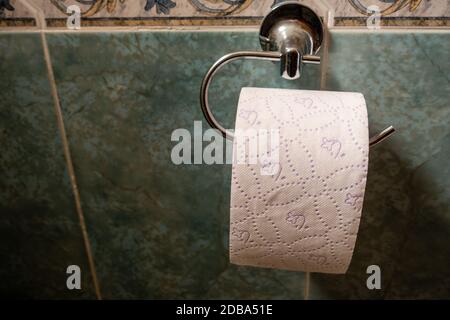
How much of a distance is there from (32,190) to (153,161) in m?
0.18

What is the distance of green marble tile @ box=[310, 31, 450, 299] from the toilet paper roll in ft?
0.27

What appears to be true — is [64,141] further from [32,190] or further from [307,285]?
[307,285]

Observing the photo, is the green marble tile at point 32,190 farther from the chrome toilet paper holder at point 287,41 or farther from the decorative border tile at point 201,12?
the chrome toilet paper holder at point 287,41

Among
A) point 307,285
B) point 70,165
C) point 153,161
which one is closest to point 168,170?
point 153,161

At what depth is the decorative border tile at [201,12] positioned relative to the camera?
0.36m

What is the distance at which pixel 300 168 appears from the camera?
0.31 m

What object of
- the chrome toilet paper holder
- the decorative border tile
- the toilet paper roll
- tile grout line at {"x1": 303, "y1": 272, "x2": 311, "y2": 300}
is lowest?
tile grout line at {"x1": 303, "y1": 272, "x2": 311, "y2": 300}

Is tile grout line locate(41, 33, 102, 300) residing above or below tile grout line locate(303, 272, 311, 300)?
above

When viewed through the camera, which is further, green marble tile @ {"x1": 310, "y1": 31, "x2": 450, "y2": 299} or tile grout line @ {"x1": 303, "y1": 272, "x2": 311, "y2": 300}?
tile grout line @ {"x1": 303, "y1": 272, "x2": 311, "y2": 300}

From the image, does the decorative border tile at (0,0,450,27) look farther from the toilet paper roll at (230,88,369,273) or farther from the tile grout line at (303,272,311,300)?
the tile grout line at (303,272,311,300)

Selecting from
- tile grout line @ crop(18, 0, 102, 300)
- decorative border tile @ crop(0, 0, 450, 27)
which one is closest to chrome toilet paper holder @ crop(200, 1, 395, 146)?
Result: decorative border tile @ crop(0, 0, 450, 27)

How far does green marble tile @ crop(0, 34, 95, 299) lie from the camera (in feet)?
1.41
